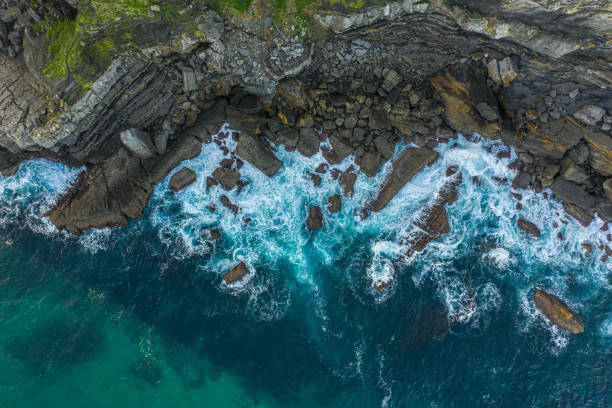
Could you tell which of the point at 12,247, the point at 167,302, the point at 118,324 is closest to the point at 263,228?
the point at 167,302

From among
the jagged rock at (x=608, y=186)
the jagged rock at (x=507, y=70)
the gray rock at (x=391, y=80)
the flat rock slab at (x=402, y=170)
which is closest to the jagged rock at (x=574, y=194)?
the jagged rock at (x=608, y=186)

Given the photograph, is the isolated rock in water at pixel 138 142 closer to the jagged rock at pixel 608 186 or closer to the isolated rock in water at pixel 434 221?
the isolated rock in water at pixel 434 221

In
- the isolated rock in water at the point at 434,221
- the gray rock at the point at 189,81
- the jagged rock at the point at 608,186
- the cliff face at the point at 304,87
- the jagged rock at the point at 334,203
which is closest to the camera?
the cliff face at the point at 304,87

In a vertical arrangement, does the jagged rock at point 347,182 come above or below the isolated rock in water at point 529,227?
above

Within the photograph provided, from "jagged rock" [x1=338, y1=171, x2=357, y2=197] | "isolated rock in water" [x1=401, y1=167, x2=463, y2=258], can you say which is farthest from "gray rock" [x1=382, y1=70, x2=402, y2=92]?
"isolated rock in water" [x1=401, y1=167, x2=463, y2=258]

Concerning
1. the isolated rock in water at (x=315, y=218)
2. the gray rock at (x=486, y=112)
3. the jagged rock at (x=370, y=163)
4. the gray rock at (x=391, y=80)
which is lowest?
the isolated rock in water at (x=315, y=218)

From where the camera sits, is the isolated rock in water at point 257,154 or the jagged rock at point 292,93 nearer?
the jagged rock at point 292,93

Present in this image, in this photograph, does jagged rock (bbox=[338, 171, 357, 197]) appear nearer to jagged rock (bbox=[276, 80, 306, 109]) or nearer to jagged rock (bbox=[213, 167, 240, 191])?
jagged rock (bbox=[276, 80, 306, 109])
